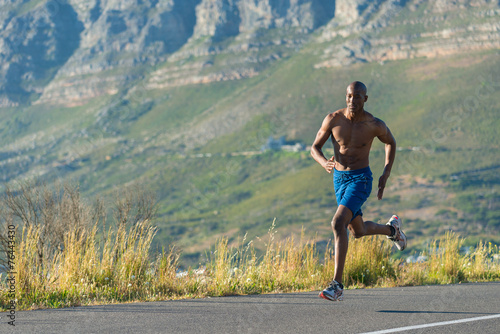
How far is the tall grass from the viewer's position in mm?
6574

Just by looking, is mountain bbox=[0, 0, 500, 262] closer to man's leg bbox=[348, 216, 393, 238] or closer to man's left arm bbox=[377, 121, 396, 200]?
man's leg bbox=[348, 216, 393, 238]

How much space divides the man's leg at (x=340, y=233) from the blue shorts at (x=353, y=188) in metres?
0.08

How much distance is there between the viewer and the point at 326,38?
584ft

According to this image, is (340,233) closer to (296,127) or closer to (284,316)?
(284,316)

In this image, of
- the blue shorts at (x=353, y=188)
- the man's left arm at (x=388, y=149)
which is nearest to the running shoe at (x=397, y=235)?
the man's left arm at (x=388, y=149)

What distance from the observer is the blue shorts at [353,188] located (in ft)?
21.3

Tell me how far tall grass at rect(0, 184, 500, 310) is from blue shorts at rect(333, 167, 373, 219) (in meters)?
1.19

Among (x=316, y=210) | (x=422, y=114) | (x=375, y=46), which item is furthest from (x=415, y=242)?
(x=375, y=46)

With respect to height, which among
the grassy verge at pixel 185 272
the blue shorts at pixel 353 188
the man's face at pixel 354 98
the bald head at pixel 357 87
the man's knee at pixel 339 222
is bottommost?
the grassy verge at pixel 185 272

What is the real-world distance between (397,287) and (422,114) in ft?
350

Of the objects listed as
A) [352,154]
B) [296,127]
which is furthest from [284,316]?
[296,127]

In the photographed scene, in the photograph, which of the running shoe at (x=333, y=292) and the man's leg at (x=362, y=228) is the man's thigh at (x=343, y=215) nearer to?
the man's leg at (x=362, y=228)

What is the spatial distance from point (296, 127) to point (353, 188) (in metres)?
135

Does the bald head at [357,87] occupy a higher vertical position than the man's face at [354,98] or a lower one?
higher
